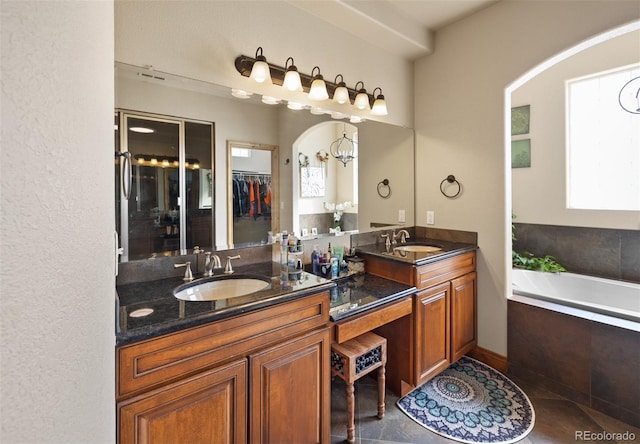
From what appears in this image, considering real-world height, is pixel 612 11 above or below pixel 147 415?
above

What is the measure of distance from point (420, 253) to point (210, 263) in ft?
4.81

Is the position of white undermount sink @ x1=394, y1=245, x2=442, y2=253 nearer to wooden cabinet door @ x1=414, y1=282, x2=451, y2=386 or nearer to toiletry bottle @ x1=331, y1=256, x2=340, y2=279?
wooden cabinet door @ x1=414, y1=282, x2=451, y2=386

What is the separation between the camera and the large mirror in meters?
1.62

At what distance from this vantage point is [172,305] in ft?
→ 4.05

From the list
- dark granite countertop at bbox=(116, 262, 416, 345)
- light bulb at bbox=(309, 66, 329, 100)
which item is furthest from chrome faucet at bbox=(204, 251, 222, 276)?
light bulb at bbox=(309, 66, 329, 100)

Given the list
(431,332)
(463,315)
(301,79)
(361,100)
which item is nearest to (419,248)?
(463,315)

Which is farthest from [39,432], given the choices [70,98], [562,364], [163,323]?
[562,364]

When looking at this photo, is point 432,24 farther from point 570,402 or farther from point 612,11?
point 570,402

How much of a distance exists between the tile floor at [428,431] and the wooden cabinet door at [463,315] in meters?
0.48

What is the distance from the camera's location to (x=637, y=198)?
2904 millimetres

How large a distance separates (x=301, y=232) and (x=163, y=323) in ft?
4.14

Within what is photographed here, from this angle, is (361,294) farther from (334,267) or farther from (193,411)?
(193,411)

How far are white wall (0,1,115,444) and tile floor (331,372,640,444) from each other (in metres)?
1.56

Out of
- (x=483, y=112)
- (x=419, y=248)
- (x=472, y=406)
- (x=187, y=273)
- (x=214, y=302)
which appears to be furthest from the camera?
(x=419, y=248)
